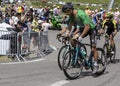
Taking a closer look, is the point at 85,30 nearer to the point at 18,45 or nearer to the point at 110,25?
the point at 110,25

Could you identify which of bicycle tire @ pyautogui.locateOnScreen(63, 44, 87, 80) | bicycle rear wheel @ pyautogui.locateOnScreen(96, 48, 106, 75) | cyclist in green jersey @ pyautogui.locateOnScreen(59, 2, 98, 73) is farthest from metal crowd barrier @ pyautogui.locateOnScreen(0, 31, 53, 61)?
cyclist in green jersey @ pyautogui.locateOnScreen(59, 2, 98, 73)

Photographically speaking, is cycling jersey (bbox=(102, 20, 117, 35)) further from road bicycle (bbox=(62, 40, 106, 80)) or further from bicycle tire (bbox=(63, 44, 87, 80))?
bicycle tire (bbox=(63, 44, 87, 80))

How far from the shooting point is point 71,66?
1176cm

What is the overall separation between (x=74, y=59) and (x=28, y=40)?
22.4 ft

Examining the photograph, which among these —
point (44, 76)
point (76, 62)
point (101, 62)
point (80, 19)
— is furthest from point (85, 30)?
point (44, 76)

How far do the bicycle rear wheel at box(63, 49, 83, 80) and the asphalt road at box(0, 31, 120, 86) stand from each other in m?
0.17

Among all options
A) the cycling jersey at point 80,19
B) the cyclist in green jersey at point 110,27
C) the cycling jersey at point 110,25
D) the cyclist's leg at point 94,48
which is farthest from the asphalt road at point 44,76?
the cycling jersey at point 80,19

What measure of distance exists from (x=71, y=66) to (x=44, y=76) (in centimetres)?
126

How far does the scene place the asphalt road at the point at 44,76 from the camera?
1142cm

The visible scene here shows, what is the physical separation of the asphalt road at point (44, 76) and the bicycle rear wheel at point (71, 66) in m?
0.17

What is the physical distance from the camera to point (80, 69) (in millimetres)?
12078

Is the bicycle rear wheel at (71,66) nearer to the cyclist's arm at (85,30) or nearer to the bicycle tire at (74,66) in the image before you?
the bicycle tire at (74,66)

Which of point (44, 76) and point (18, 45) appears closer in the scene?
point (44, 76)

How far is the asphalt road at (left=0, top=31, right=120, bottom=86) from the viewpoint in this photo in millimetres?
11419
